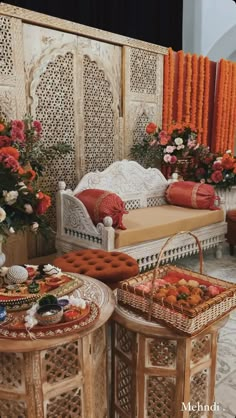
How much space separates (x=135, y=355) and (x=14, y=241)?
2.14 m

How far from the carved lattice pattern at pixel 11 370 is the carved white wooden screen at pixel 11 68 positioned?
96.4 inches

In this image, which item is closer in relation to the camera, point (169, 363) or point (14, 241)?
point (169, 363)

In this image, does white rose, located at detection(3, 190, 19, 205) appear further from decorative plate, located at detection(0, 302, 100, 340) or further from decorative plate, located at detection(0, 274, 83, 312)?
decorative plate, located at detection(0, 302, 100, 340)

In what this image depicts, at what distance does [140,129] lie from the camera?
4379mm

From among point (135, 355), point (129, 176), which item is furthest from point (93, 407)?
point (129, 176)

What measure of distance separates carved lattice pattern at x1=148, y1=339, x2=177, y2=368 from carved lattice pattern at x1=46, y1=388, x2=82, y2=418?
1.00 ft

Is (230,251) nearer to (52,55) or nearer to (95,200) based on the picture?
(95,200)

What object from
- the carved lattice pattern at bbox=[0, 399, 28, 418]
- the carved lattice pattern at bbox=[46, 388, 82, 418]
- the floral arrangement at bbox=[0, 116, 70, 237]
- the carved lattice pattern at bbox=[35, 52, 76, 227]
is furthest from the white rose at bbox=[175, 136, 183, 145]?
the carved lattice pattern at bbox=[0, 399, 28, 418]

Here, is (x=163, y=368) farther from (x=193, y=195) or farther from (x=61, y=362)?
(x=193, y=195)

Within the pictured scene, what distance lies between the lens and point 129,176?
12.9ft

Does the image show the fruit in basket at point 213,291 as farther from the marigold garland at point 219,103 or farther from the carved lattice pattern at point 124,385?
the marigold garland at point 219,103

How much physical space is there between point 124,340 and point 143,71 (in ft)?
11.6

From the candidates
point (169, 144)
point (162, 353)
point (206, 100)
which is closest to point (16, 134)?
point (162, 353)

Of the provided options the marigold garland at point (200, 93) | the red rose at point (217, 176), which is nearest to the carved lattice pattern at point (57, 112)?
the red rose at point (217, 176)
